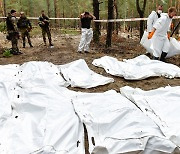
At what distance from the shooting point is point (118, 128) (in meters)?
3.19

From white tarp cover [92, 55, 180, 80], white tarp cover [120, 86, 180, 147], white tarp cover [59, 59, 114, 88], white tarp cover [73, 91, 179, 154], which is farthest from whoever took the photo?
white tarp cover [92, 55, 180, 80]

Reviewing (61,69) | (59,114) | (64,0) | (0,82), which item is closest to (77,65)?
(61,69)

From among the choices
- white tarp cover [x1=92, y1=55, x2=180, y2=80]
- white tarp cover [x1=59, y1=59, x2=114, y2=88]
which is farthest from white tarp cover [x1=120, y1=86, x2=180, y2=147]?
white tarp cover [x1=92, y1=55, x2=180, y2=80]

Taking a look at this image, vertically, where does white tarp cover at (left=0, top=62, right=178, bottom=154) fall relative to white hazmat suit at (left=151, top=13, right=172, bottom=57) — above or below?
below

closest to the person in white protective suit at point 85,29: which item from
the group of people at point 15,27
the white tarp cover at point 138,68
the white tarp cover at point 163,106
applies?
the group of people at point 15,27

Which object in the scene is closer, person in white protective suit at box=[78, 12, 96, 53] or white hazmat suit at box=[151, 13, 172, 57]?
white hazmat suit at box=[151, 13, 172, 57]

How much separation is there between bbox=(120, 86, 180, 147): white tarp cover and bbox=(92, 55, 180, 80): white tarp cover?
155cm

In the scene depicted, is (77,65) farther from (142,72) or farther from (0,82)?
(0,82)

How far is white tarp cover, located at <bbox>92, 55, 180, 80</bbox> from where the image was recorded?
593 centimetres

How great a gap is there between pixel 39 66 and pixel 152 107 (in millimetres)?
2896

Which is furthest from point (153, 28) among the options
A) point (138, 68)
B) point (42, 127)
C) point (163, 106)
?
point (42, 127)

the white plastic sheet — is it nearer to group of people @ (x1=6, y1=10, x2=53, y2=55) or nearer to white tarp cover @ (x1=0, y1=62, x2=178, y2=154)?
white tarp cover @ (x1=0, y1=62, x2=178, y2=154)

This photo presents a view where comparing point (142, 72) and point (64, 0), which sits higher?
point (64, 0)

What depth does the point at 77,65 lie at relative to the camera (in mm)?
6074
